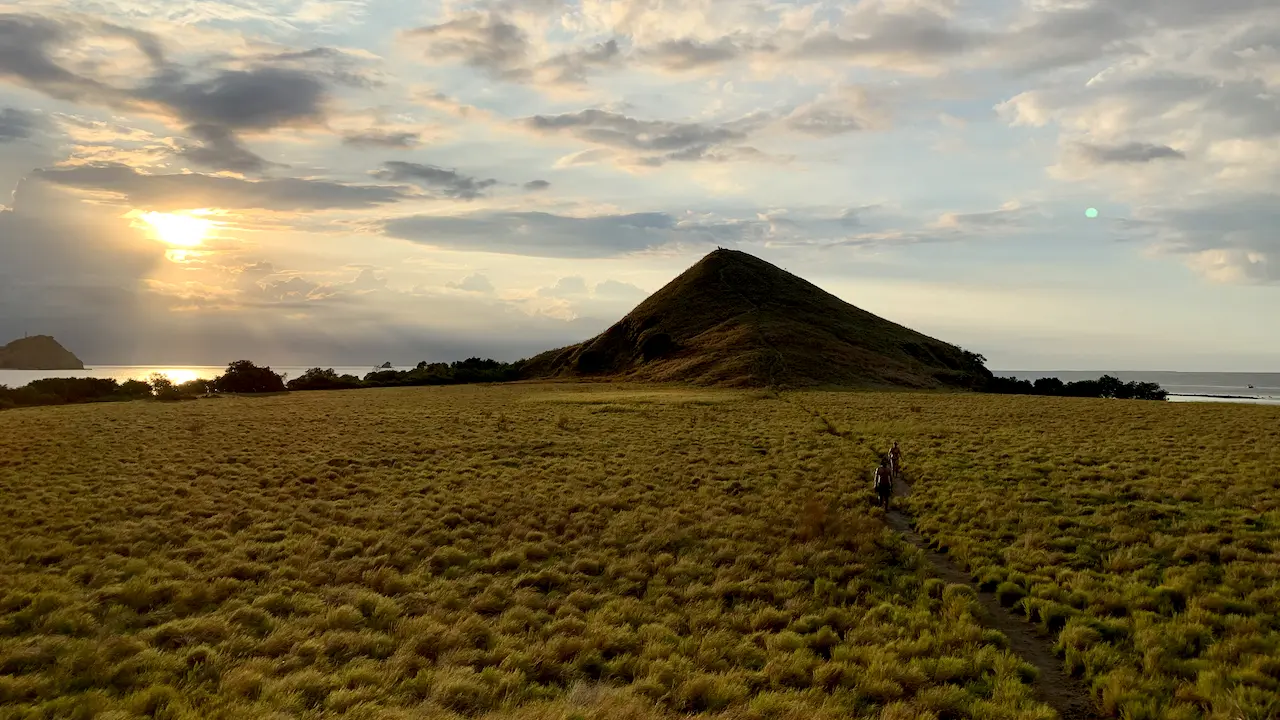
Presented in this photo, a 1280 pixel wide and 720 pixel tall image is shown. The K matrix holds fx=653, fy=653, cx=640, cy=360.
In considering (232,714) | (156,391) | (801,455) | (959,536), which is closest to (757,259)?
(156,391)

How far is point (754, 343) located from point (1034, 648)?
88.8m

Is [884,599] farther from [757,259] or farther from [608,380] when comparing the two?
[757,259]

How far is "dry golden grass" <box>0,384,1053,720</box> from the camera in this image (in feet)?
26.0

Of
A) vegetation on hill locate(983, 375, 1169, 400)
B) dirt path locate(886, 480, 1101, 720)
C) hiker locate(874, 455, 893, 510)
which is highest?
vegetation on hill locate(983, 375, 1169, 400)

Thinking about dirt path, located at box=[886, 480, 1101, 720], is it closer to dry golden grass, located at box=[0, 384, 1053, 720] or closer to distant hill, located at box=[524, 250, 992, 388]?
dry golden grass, located at box=[0, 384, 1053, 720]

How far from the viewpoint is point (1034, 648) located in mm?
9719

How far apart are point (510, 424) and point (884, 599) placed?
98.2ft

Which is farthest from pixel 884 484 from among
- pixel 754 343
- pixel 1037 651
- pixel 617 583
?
pixel 754 343

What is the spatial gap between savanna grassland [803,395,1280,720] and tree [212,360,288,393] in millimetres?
89267

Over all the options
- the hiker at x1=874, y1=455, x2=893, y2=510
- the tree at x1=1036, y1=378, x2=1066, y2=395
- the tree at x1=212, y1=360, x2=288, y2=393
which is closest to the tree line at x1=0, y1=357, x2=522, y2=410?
the tree at x1=212, y1=360, x2=288, y2=393

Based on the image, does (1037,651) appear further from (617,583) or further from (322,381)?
(322,381)

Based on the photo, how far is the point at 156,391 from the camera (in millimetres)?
79562

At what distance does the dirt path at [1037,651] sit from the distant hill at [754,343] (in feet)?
213

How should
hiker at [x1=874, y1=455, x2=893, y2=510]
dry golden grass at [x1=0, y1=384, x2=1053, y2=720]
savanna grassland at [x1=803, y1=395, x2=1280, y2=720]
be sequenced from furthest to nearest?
hiker at [x1=874, y1=455, x2=893, y2=510], savanna grassland at [x1=803, y1=395, x2=1280, y2=720], dry golden grass at [x1=0, y1=384, x2=1053, y2=720]
